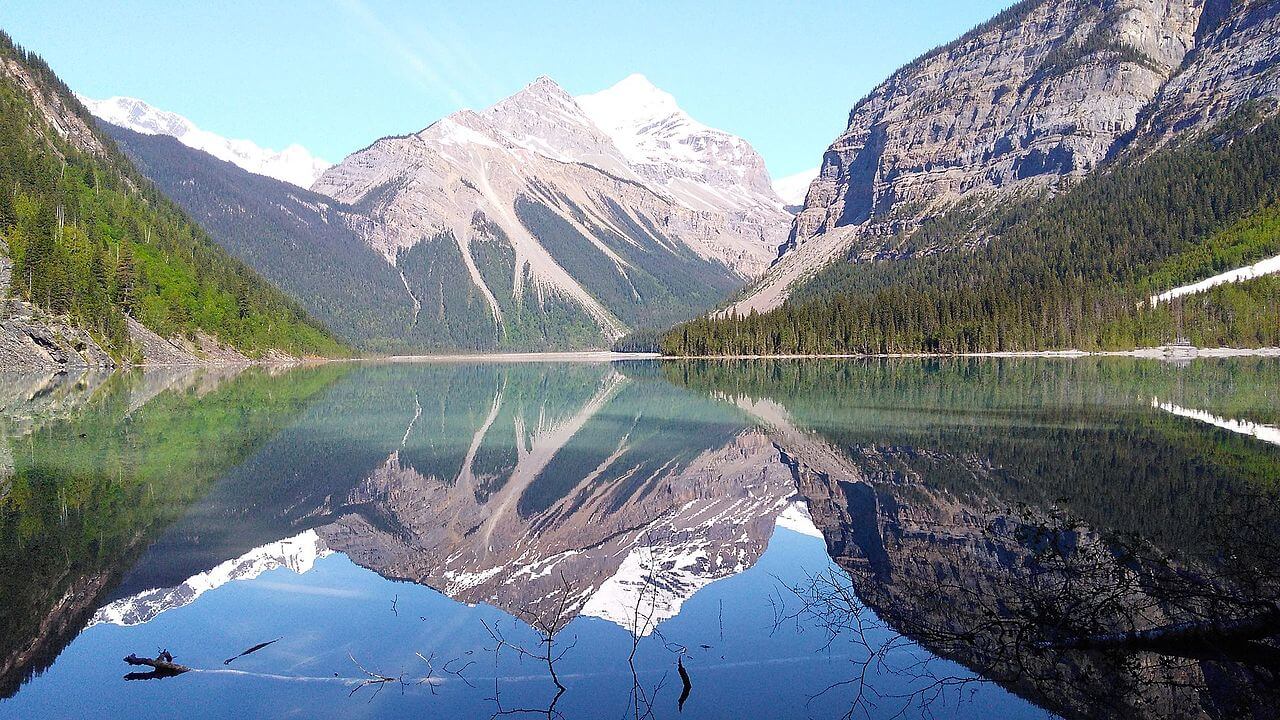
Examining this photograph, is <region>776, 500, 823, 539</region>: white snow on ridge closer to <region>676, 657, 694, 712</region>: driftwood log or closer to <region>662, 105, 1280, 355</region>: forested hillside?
<region>676, 657, 694, 712</region>: driftwood log

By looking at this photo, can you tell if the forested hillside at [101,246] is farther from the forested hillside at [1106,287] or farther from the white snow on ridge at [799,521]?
the white snow on ridge at [799,521]

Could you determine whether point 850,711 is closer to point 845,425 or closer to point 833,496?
point 833,496

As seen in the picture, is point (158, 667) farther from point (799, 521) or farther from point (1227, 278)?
point (1227, 278)

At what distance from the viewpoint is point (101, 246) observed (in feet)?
344

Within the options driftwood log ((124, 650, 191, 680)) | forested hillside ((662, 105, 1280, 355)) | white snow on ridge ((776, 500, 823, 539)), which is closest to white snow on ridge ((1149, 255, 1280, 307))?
forested hillside ((662, 105, 1280, 355))

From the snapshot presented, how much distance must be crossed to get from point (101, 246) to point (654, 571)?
361ft

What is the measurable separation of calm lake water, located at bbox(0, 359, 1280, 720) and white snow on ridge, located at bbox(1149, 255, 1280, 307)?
120 metres

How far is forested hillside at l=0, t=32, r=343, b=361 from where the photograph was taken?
294 feet

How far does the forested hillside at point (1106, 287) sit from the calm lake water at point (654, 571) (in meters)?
99.8

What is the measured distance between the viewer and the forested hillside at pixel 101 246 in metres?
89.7

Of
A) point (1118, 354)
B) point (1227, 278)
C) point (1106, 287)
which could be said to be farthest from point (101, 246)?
point (1227, 278)

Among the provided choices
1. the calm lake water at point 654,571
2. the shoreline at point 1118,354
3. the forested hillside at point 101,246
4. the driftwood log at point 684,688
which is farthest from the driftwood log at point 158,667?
the shoreline at point 1118,354

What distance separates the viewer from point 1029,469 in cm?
2331

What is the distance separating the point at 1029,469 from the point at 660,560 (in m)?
11.6
